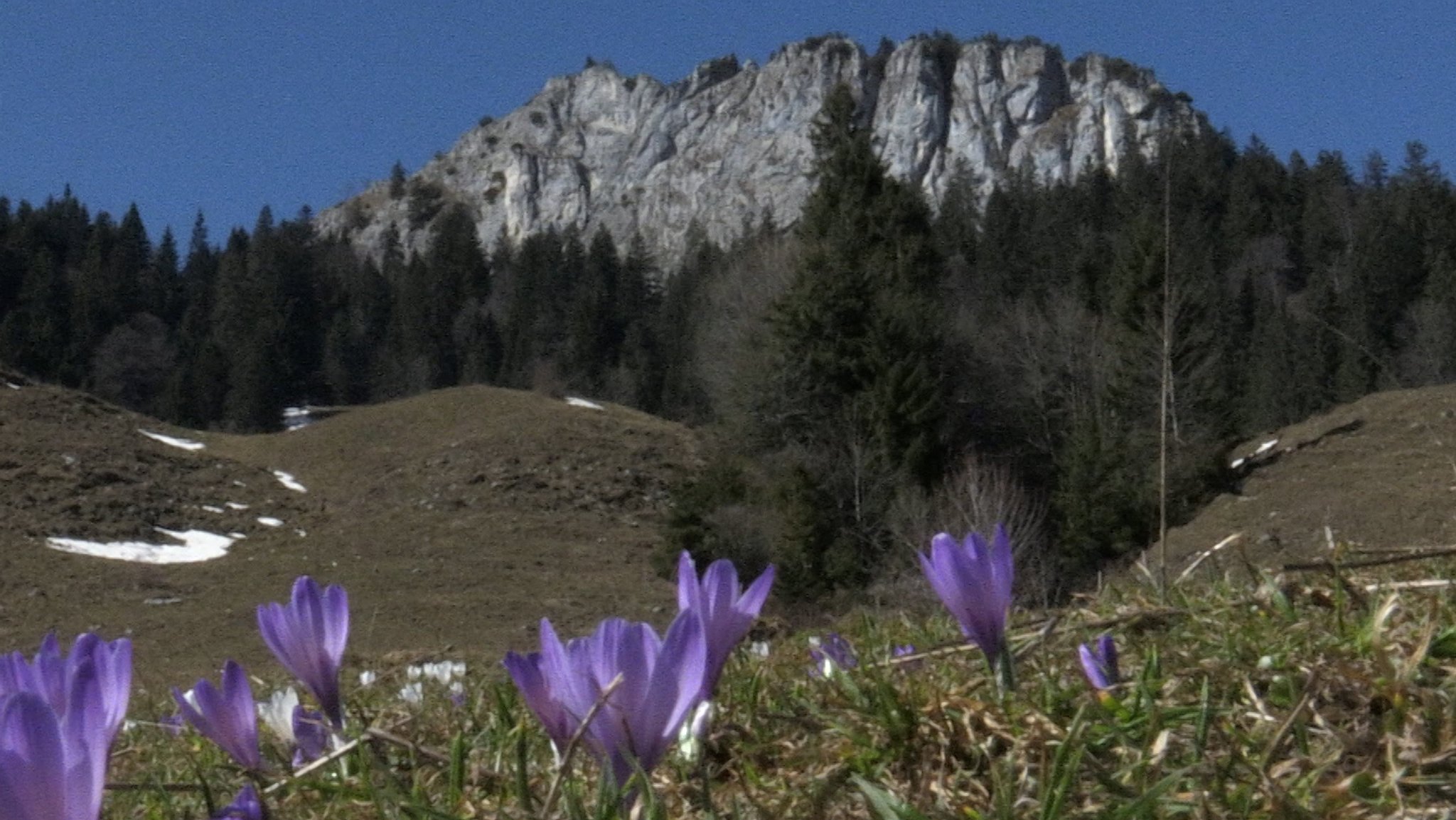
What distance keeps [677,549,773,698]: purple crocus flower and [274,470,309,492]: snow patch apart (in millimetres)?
35678

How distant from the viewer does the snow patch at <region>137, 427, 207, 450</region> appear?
36.0 meters

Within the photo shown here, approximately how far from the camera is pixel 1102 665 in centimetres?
127

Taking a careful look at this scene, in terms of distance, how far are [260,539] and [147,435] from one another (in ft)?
29.1

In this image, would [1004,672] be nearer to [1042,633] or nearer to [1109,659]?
[1109,659]

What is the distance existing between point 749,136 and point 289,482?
336 feet

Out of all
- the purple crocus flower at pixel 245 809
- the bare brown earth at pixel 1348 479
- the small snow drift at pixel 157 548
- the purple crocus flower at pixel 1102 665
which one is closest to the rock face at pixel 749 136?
the bare brown earth at pixel 1348 479

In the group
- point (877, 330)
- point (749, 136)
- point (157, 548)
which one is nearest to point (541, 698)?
point (157, 548)

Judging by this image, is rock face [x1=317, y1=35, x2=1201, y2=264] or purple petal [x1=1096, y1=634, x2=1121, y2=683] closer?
purple petal [x1=1096, y1=634, x2=1121, y2=683]

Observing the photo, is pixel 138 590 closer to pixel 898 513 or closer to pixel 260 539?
pixel 260 539

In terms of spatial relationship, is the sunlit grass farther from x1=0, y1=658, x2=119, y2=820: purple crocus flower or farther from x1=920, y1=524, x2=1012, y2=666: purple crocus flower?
x1=0, y1=658, x2=119, y2=820: purple crocus flower

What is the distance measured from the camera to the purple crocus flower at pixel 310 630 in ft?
3.34

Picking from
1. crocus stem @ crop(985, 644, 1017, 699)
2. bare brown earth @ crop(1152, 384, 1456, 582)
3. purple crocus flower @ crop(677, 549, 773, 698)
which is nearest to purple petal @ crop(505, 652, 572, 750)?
purple crocus flower @ crop(677, 549, 773, 698)

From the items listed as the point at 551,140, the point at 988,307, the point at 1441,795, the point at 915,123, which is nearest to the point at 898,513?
the point at 988,307

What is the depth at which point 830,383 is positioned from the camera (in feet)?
96.9
